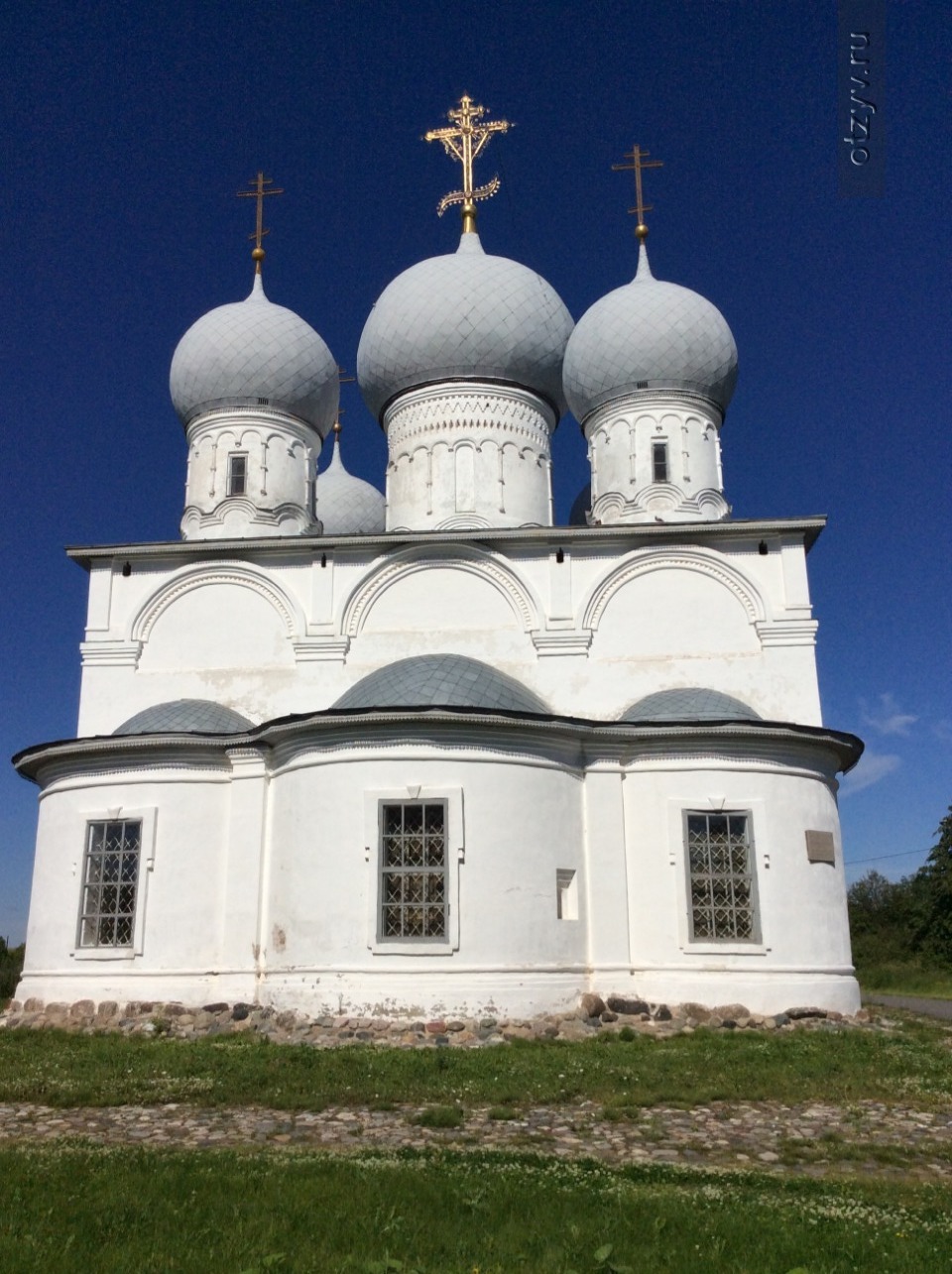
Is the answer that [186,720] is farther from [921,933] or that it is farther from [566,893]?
[921,933]

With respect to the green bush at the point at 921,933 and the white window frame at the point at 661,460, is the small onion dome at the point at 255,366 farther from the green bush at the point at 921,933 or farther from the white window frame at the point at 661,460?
the green bush at the point at 921,933

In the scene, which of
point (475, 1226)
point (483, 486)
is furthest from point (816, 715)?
point (475, 1226)

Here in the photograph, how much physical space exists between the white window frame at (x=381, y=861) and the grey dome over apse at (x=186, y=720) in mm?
2192

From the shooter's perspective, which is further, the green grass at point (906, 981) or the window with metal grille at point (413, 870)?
the green grass at point (906, 981)

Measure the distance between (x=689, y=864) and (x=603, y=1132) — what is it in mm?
5827

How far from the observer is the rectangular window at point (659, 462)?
1614cm

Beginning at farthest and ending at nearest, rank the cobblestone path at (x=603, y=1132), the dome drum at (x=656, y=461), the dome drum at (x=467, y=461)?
the dome drum at (x=467, y=461) → the dome drum at (x=656, y=461) → the cobblestone path at (x=603, y=1132)

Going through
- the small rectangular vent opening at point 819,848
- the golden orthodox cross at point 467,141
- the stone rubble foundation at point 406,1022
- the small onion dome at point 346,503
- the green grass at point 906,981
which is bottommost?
the stone rubble foundation at point 406,1022

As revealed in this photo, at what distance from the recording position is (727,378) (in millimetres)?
16797

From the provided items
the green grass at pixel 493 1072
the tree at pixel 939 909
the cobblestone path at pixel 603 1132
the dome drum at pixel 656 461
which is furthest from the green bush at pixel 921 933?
the cobblestone path at pixel 603 1132

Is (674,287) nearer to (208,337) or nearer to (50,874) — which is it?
(208,337)

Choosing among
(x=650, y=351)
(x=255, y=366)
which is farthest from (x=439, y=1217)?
(x=255, y=366)

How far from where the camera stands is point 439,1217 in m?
4.32

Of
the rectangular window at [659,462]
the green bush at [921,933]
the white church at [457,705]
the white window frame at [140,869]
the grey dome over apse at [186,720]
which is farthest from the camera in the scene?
the green bush at [921,933]
